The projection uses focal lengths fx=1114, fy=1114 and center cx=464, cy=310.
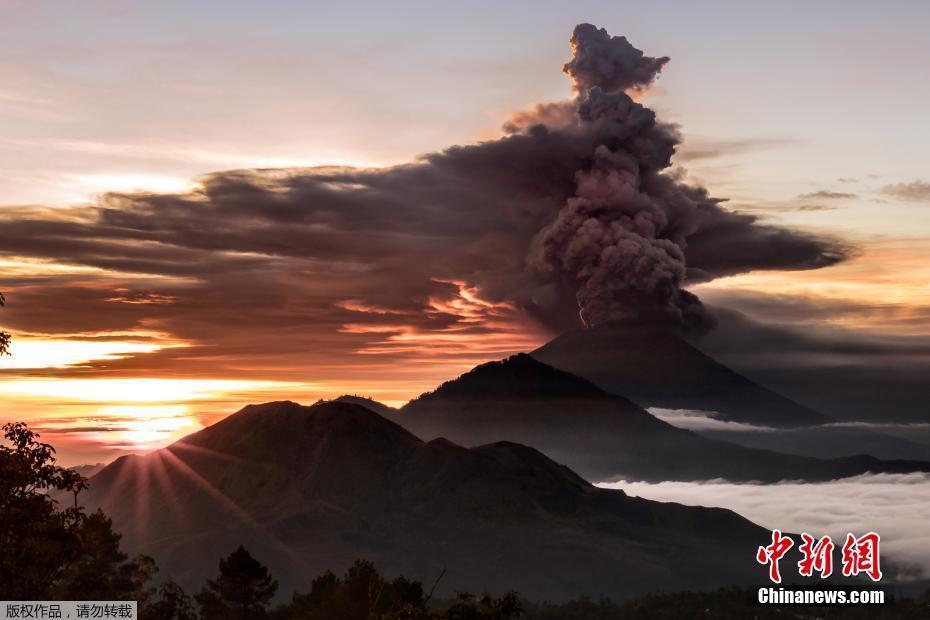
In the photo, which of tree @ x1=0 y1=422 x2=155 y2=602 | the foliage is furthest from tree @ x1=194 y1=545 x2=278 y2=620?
tree @ x1=0 y1=422 x2=155 y2=602

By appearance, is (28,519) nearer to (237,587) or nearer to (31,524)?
(31,524)

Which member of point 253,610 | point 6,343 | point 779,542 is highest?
point 6,343

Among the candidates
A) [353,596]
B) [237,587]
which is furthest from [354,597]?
[237,587]

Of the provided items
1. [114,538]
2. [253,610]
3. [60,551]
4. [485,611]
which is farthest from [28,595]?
[253,610]

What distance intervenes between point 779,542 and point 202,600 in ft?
196

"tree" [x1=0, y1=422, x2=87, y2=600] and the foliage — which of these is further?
the foliage

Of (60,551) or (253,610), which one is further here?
(253,610)

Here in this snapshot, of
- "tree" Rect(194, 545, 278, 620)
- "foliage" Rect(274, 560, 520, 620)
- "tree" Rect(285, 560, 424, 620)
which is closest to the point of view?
"foliage" Rect(274, 560, 520, 620)

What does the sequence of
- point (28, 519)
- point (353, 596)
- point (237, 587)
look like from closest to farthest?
point (28, 519), point (353, 596), point (237, 587)

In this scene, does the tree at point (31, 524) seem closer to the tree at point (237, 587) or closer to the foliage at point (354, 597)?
the foliage at point (354, 597)

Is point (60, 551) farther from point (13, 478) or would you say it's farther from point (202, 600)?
point (202, 600)

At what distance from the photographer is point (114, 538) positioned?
7681cm

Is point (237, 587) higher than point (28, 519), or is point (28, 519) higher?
point (28, 519)

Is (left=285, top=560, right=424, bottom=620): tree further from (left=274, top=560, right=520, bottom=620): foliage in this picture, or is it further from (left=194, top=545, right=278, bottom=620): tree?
(left=194, top=545, right=278, bottom=620): tree
